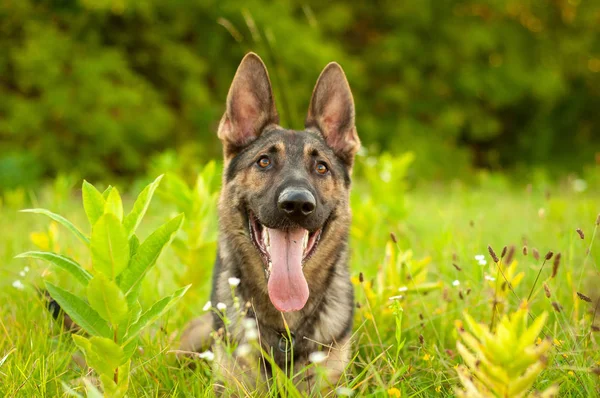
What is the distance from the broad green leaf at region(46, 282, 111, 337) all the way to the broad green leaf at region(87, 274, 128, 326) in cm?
8

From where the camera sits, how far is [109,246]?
5.65 ft

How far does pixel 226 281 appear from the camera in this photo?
9.18ft

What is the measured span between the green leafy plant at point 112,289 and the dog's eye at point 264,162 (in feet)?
3.39

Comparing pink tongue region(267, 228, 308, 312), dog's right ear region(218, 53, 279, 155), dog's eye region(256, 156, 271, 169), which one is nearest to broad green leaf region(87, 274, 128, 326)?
pink tongue region(267, 228, 308, 312)

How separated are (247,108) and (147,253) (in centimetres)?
147

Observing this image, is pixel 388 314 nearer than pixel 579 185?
Yes

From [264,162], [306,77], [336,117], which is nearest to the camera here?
[264,162]

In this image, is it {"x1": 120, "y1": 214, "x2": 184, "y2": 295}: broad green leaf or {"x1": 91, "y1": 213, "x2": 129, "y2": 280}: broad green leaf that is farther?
{"x1": 120, "y1": 214, "x2": 184, "y2": 295}: broad green leaf

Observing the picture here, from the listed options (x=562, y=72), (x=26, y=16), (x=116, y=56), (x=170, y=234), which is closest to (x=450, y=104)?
(x=562, y=72)

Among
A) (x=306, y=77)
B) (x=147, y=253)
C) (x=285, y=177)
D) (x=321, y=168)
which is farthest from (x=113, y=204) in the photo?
(x=306, y=77)

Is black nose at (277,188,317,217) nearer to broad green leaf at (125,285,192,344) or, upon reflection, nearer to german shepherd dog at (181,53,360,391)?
german shepherd dog at (181,53,360,391)

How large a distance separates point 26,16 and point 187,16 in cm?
328

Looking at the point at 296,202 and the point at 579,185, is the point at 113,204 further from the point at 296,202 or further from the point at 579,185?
the point at 579,185

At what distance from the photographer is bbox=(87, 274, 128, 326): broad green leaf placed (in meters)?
1.66
